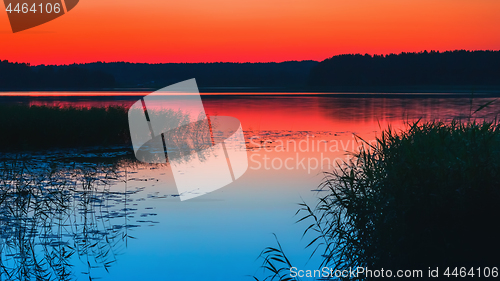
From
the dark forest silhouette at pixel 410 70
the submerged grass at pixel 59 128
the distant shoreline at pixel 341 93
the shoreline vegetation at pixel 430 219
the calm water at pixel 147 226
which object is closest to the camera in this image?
the shoreline vegetation at pixel 430 219

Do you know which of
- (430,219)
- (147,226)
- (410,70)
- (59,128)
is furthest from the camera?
(410,70)

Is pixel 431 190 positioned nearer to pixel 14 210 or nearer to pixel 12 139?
pixel 14 210

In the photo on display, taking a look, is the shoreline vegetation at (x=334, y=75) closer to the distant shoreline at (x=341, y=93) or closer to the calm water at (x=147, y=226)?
the distant shoreline at (x=341, y=93)

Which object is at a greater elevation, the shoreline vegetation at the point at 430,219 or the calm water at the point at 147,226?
the shoreline vegetation at the point at 430,219

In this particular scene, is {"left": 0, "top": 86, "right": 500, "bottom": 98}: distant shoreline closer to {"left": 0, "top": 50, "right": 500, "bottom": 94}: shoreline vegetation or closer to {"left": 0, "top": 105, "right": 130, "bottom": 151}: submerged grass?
{"left": 0, "top": 50, "right": 500, "bottom": 94}: shoreline vegetation

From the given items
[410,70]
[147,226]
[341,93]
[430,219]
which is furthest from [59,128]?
[410,70]

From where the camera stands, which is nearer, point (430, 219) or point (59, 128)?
point (430, 219)

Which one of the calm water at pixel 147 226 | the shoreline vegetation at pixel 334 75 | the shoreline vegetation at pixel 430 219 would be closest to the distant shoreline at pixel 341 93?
the shoreline vegetation at pixel 334 75

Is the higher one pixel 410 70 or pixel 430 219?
pixel 410 70

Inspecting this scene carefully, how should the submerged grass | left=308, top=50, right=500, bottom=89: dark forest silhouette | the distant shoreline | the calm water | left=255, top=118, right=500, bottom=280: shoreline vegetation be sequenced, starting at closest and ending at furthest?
left=255, top=118, right=500, bottom=280: shoreline vegetation < the calm water < the submerged grass < the distant shoreline < left=308, top=50, right=500, bottom=89: dark forest silhouette

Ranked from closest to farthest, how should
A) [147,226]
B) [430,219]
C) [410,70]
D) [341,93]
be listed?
[430,219] → [147,226] → [341,93] → [410,70]

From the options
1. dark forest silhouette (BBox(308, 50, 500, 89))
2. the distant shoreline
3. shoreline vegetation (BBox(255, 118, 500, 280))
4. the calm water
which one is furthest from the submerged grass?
A: dark forest silhouette (BBox(308, 50, 500, 89))

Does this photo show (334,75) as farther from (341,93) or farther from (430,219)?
(430,219)

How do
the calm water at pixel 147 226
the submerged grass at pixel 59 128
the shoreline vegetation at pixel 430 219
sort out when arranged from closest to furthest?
1. the shoreline vegetation at pixel 430 219
2. the calm water at pixel 147 226
3. the submerged grass at pixel 59 128
